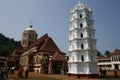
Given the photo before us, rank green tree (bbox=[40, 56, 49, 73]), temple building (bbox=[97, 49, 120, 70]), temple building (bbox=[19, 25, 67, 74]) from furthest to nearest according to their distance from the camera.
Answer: temple building (bbox=[97, 49, 120, 70]), temple building (bbox=[19, 25, 67, 74]), green tree (bbox=[40, 56, 49, 73])

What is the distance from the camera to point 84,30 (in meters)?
32.3

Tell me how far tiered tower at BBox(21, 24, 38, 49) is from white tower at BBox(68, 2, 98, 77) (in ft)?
130

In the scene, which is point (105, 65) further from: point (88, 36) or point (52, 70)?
point (88, 36)

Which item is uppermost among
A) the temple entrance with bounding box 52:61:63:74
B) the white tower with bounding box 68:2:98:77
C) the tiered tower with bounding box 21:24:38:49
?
the tiered tower with bounding box 21:24:38:49

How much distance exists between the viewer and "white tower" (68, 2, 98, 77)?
30203 mm

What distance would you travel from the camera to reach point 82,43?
104 feet

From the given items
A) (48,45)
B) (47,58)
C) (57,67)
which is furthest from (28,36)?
(57,67)

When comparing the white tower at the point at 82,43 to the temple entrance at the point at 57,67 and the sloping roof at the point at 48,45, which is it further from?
the sloping roof at the point at 48,45

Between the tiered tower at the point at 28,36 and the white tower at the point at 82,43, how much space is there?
1562 inches

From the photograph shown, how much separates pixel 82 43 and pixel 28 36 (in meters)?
43.7

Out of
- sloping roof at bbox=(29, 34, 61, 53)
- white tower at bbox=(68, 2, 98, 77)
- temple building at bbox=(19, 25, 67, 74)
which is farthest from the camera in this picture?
sloping roof at bbox=(29, 34, 61, 53)

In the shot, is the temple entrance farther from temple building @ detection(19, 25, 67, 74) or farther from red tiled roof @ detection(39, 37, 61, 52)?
red tiled roof @ detection(39, 37, 61, 52)

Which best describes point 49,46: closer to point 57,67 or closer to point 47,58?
point 47,58

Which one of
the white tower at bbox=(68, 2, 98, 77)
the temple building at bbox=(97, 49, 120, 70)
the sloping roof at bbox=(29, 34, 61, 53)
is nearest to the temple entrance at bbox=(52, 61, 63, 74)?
the sloping roof at bbox=(29, 34, 61, 53)
